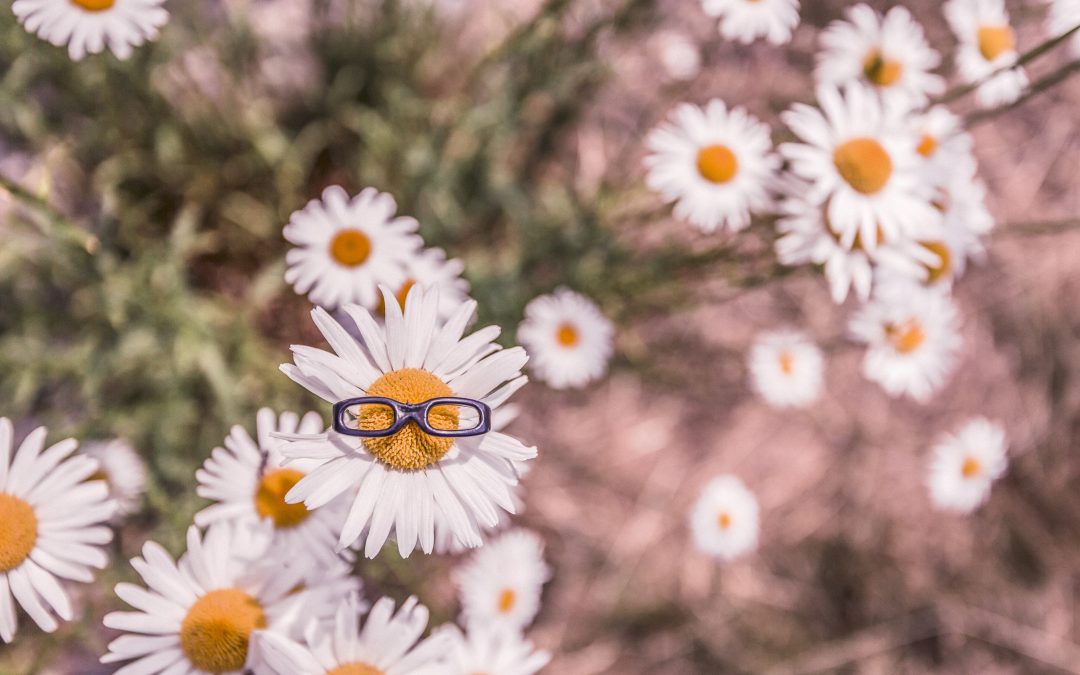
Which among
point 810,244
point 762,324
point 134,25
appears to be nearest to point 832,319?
point 762,324

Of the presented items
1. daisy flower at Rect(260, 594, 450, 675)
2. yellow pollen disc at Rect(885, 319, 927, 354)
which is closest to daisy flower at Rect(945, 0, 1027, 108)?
yellow pollen disc at Rect(885, 319, 927, 354)

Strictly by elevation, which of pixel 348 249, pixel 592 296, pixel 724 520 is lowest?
pixel 724 520

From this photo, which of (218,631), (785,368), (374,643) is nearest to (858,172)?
(785,368)

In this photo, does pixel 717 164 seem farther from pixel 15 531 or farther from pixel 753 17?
pixel 15 531

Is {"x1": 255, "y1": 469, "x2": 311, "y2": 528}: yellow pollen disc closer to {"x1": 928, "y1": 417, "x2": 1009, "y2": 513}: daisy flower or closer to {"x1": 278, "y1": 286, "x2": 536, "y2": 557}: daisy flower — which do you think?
{"x1": 278, "y1": 286, "x2": 536, "y2": 557}: daisy flower

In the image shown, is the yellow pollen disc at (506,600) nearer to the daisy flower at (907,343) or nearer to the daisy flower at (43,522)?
the daisy flower at (43,522)

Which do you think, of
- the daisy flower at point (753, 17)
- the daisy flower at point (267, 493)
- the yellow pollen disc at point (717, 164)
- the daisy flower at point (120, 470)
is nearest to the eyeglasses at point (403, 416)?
the daisy flower at point (267, 493)

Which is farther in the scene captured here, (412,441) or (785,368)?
(785,368)

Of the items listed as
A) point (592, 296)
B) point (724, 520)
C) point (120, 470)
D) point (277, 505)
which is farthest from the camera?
point (724, 520)
